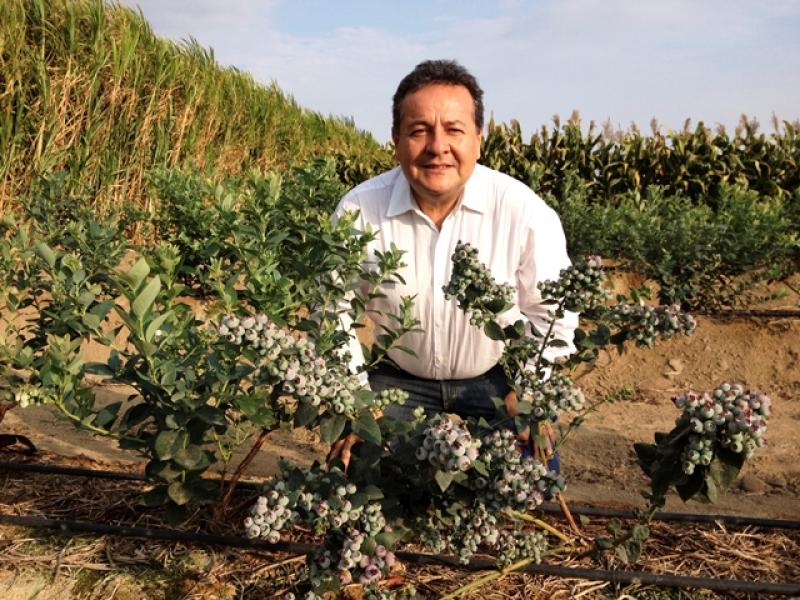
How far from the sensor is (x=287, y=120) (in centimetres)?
1313

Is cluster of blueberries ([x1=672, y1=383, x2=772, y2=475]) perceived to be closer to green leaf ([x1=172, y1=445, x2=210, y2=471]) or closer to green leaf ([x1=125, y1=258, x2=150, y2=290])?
green leaf ([x1=172, y1=445, x2=210, y2=471])

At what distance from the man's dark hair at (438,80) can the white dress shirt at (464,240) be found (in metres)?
0.29

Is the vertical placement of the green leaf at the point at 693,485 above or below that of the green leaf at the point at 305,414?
below

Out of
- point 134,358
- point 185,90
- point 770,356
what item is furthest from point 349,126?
point 134,358

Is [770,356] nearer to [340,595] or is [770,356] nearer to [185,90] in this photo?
[340,595]

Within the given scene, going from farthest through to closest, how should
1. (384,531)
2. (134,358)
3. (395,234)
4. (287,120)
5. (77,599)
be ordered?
(287,120) < (395,234) < (77,599) < (134,358) < (384,531)

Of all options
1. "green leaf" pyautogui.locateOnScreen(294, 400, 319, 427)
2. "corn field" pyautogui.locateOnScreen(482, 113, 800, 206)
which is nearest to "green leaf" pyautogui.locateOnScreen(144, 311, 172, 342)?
"green leaf" pyautogui.locateOnScreen(294, 400, 319, 427)

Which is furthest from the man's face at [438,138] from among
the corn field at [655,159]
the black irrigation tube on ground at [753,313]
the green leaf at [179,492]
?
the corn field at [655,159]

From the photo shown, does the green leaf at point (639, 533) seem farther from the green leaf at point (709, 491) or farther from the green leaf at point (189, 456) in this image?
the green leaf at point (189, 456)

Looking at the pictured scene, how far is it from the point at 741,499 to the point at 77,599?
2.90m

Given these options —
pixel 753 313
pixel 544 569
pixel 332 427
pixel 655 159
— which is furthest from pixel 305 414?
pixel 655 159

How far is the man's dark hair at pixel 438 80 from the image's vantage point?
2771mm

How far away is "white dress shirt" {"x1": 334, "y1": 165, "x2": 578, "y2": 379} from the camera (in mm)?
2990

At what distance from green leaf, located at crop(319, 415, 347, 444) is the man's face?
4.24 ft
